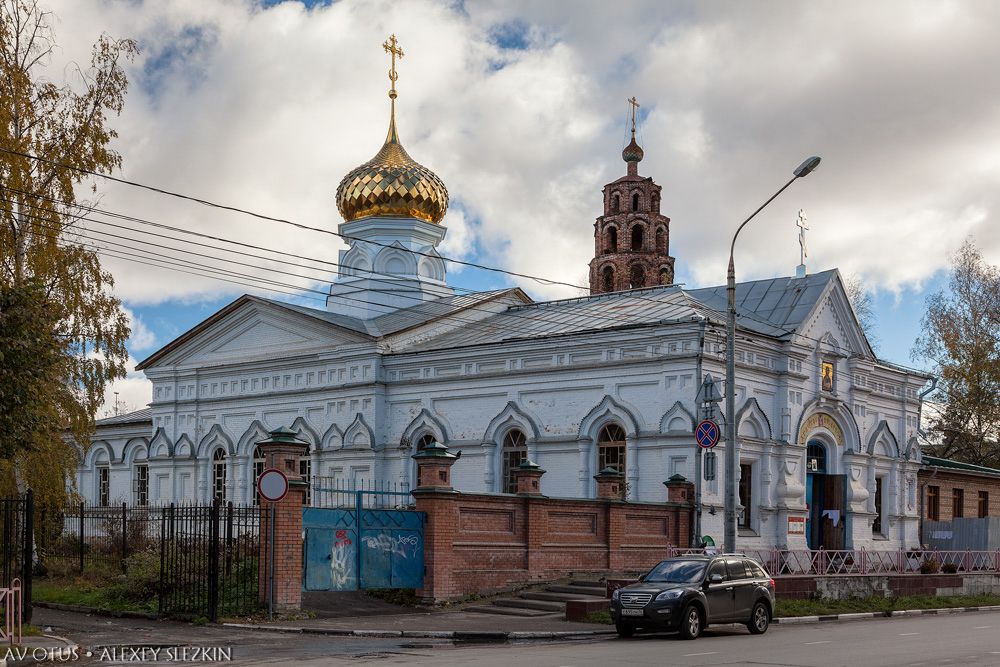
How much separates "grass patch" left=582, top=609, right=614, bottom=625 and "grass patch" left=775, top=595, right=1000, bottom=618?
11.9ft

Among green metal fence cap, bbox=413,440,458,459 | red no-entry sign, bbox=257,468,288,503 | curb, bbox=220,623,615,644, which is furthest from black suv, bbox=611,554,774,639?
red no-entry sign, bbox=257,468,288,503

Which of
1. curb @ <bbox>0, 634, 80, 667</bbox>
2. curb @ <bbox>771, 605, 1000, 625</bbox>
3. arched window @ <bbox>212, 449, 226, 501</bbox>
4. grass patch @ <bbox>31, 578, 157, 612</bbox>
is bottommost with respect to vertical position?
curb @ <bbox>771, 605, 1000, 625</bbox>

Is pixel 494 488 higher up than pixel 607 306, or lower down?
lower down

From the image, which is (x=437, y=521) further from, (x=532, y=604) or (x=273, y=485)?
(x=273, y=485)

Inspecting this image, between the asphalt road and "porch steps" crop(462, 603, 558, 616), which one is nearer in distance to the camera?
the asphalt road

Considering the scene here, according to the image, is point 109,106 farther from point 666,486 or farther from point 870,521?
point 870,521

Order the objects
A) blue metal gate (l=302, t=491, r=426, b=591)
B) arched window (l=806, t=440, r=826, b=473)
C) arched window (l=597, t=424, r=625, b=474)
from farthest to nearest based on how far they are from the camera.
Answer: arched window (l=806, t=440, r=826, b=473) < arched window (l=597, t=424, r=625, b=474) < blue metal gate (l=302, t=491, r=426, b=591)

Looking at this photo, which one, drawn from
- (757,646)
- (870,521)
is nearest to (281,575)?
(757,646)

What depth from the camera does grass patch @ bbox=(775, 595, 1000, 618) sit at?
75.7ft

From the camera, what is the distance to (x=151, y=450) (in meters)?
40.8

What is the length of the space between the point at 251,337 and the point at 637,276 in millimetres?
22077

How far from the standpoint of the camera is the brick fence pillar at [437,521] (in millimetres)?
22375

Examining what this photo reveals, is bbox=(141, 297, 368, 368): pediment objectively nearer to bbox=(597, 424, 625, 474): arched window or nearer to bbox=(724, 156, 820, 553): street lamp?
bbox=(597, 424, 625, 474): arched window

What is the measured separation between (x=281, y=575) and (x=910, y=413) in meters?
23.3
